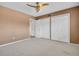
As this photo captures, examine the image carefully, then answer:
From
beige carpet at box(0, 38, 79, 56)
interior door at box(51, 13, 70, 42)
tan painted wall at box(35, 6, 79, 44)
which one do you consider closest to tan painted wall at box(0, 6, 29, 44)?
beige carpet at box(0, 38, 79, 56)

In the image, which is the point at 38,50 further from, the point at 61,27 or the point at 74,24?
the point at 74,24

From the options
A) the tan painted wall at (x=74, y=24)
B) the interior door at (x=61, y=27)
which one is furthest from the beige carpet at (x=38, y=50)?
the interior door at (x=61, y=27)

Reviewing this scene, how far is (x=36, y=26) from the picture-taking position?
6.62m

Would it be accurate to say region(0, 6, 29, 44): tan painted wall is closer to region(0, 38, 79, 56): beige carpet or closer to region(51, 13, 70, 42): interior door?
region(0, 38, 79, 56): beige carpet

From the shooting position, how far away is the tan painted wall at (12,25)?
4.01m

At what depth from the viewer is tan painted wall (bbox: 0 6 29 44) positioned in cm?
401

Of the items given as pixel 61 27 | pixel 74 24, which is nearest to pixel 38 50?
pixel 61 27

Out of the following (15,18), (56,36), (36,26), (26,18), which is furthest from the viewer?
(36,26)

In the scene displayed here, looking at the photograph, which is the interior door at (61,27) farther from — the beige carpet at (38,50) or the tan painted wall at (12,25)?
the tan painted wall at (12,25)

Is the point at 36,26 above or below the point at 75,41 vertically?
above

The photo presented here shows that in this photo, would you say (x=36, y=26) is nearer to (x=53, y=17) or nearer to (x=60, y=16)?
(x=53, y=17)

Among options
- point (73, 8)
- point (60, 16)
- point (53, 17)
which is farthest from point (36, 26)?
point (73, 8)

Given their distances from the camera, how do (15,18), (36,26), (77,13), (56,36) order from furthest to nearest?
1. (36,26)
2. (56,36)
3. (15,18)
4. (77,13)

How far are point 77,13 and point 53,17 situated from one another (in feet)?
5.36
